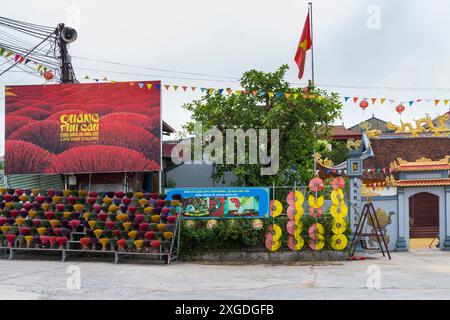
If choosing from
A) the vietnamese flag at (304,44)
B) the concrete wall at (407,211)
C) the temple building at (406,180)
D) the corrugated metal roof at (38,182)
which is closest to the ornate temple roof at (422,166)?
the temple building at (406,180)

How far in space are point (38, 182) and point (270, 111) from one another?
8.03 meters

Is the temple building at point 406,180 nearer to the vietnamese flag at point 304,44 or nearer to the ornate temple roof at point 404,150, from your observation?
the ornate temple roof at point 404,150

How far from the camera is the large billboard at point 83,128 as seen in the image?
1667cm

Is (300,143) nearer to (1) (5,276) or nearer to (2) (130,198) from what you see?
(2) (130,198)

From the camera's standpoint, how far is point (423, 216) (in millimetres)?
21844

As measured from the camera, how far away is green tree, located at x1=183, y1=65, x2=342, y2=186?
18.0 m

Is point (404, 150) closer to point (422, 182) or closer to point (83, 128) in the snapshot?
point (422, 182)

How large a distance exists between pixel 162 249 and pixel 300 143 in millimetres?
6116

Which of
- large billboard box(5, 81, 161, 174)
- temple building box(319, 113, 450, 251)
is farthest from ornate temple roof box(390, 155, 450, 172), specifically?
large billboard box(5, 81, 161, 174)

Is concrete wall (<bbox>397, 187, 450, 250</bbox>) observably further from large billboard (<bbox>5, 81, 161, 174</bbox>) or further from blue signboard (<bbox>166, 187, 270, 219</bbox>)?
large billboard (<bbox>5, 81, 161, 174</bbox>)

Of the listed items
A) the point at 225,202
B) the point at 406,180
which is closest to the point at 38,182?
the point at 225,202

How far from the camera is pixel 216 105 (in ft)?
61.7

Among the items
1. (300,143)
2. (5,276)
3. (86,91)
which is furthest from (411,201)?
(5,276)

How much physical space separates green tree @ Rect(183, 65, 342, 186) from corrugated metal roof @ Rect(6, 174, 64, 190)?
5226mm
